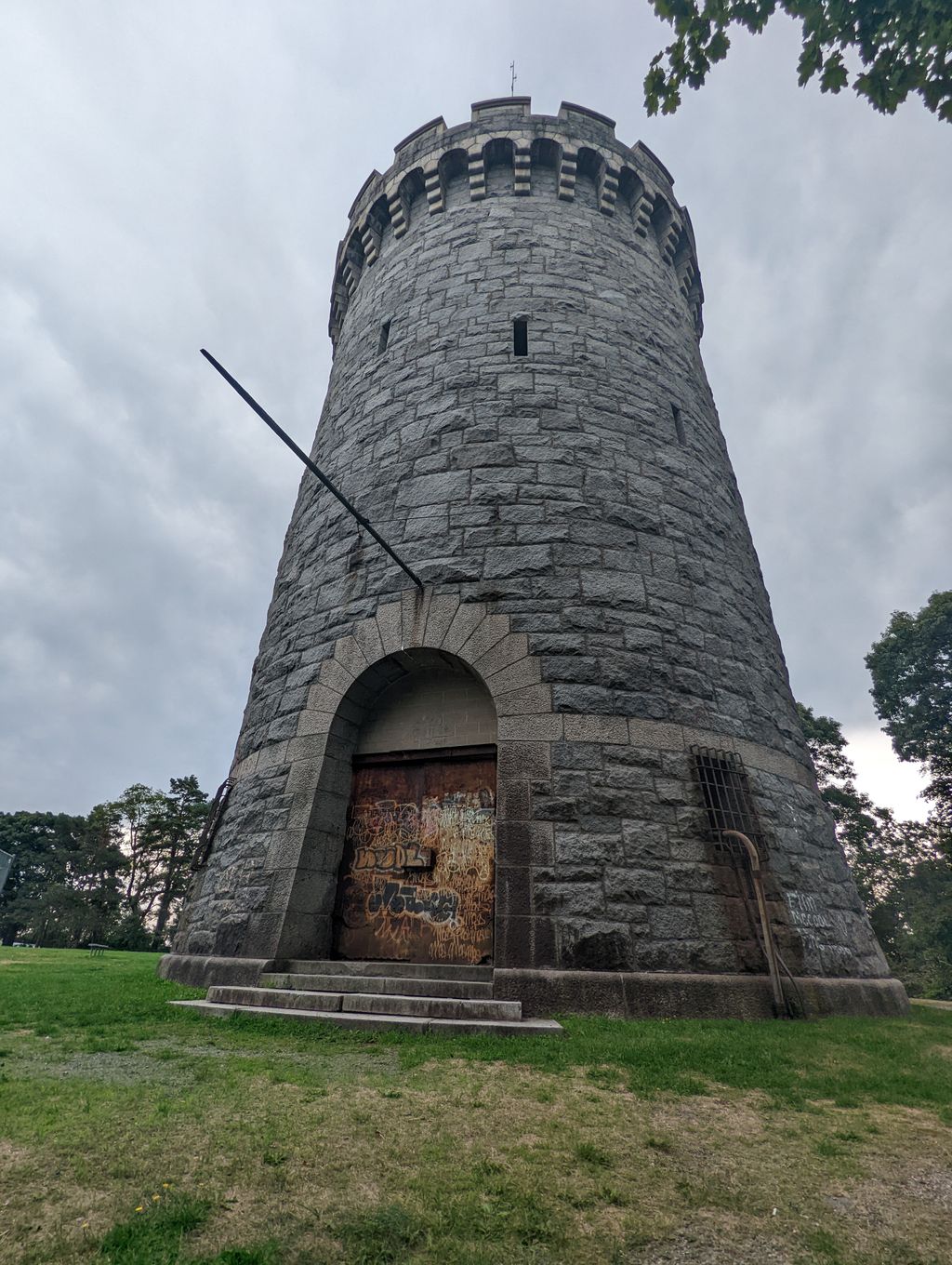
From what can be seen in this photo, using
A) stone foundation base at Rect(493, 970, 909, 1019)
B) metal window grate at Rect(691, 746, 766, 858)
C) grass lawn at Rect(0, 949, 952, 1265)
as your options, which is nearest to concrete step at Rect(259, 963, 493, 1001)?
stone foundation base at Rect(493, 970, 909, 1019)

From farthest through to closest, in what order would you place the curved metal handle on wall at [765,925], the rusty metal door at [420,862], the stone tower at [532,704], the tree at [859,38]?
the rusty metal door at [420,862]
the stone tower at [532,704]
the curved metal handle on wall at [765,925]
the tree at [859,38]

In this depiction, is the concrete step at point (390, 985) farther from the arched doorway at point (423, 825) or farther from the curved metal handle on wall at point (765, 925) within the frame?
the curved metal handle on wall at point (765, 925)

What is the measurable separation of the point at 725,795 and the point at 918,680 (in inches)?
815

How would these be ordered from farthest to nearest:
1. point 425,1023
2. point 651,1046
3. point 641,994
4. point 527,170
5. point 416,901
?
point 527,170, point 416,901, point 641,994, point 425,1023, point 651,1046

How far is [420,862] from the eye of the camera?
6.02 meters

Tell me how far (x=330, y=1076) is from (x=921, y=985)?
21.4 m

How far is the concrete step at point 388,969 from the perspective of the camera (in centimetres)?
500

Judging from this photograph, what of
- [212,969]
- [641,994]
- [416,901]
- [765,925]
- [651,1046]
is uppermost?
[416,901]

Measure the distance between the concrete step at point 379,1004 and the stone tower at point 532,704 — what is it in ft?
1.29

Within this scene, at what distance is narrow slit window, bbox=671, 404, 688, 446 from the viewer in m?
8.12

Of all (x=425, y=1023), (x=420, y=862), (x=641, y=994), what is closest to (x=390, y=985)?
(x=425, y=1023)

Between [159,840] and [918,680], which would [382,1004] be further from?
[159,840]

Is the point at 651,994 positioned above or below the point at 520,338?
below

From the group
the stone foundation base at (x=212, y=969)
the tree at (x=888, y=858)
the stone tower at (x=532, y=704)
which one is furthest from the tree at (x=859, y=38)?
the tree at (x=888, y=858)
